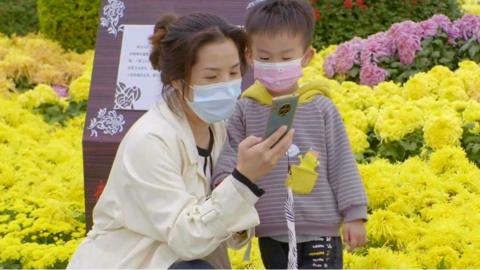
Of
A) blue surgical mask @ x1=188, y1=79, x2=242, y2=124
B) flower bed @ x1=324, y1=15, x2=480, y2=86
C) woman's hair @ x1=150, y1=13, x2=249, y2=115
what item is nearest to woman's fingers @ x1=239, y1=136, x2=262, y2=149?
blue surgical mask @ x1=188, y1=79, x2=242, y2=124

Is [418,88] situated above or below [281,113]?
above

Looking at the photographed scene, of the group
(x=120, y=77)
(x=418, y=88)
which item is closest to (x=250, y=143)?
(x=120, y=77)

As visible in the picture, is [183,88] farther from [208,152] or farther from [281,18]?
[281,18]

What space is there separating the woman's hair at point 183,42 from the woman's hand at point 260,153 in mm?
364

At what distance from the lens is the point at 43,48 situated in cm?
827

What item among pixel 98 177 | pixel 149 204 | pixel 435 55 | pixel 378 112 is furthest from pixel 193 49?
pixel 435 55

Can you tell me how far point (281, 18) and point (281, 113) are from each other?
47cm

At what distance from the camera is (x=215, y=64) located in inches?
102

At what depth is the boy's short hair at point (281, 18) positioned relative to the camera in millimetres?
2746

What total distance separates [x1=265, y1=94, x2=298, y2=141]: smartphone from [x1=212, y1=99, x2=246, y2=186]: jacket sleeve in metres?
0.34

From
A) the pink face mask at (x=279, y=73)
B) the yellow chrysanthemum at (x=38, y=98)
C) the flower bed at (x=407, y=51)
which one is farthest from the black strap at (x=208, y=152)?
the yellow chrysanthemum at (x=38, y=98)

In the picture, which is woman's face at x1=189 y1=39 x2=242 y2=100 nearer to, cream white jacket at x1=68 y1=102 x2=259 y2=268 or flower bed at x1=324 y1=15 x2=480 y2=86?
cream white jacket at x1=68 y1=102 x2=259 y2=268

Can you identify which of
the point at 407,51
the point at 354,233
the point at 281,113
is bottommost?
the point at 354,233

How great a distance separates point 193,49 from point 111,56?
1711 millimetres
